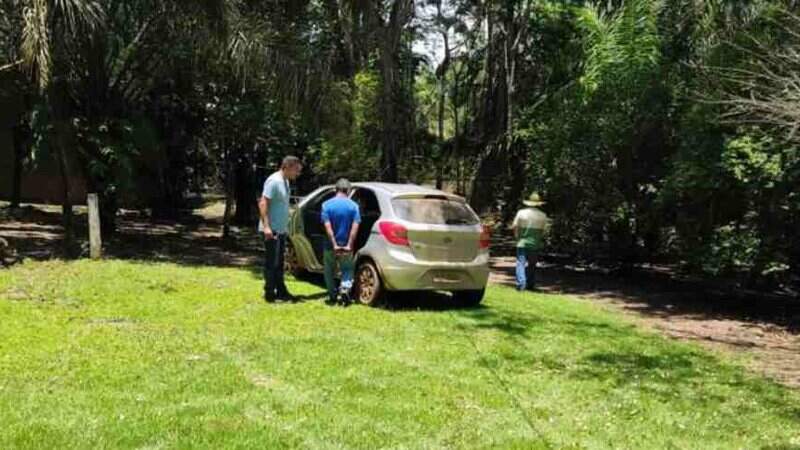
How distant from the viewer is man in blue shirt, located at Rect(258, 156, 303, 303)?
995 cm

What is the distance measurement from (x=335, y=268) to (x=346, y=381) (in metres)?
4.06

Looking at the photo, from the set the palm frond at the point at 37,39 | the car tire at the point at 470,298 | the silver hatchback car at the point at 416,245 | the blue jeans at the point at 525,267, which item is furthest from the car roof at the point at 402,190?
the palm frond at the point at 37,39

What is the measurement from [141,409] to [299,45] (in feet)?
38.2

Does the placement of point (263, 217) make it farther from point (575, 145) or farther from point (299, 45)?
point (575, 145)

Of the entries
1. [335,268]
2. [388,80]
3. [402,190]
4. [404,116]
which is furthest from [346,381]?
[404,116]

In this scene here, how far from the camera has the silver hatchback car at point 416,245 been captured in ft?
31.8

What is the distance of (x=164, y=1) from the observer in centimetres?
1516

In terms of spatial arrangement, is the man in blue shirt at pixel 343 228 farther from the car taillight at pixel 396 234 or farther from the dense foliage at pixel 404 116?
the dense foliage at pixel 404 116

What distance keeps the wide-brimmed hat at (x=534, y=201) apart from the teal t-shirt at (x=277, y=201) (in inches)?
214

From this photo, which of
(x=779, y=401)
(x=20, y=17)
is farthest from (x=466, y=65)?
(x=779, y=401)

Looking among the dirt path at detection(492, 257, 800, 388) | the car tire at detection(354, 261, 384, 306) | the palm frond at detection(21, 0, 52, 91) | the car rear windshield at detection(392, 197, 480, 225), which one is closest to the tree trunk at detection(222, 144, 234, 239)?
the dirt path at detection(492, 257, 800, 388)

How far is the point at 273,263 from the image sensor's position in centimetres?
997

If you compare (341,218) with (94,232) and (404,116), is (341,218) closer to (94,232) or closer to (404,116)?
(94,232)

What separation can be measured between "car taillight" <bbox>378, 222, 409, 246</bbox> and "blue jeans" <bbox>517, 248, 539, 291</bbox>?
13.8ft
